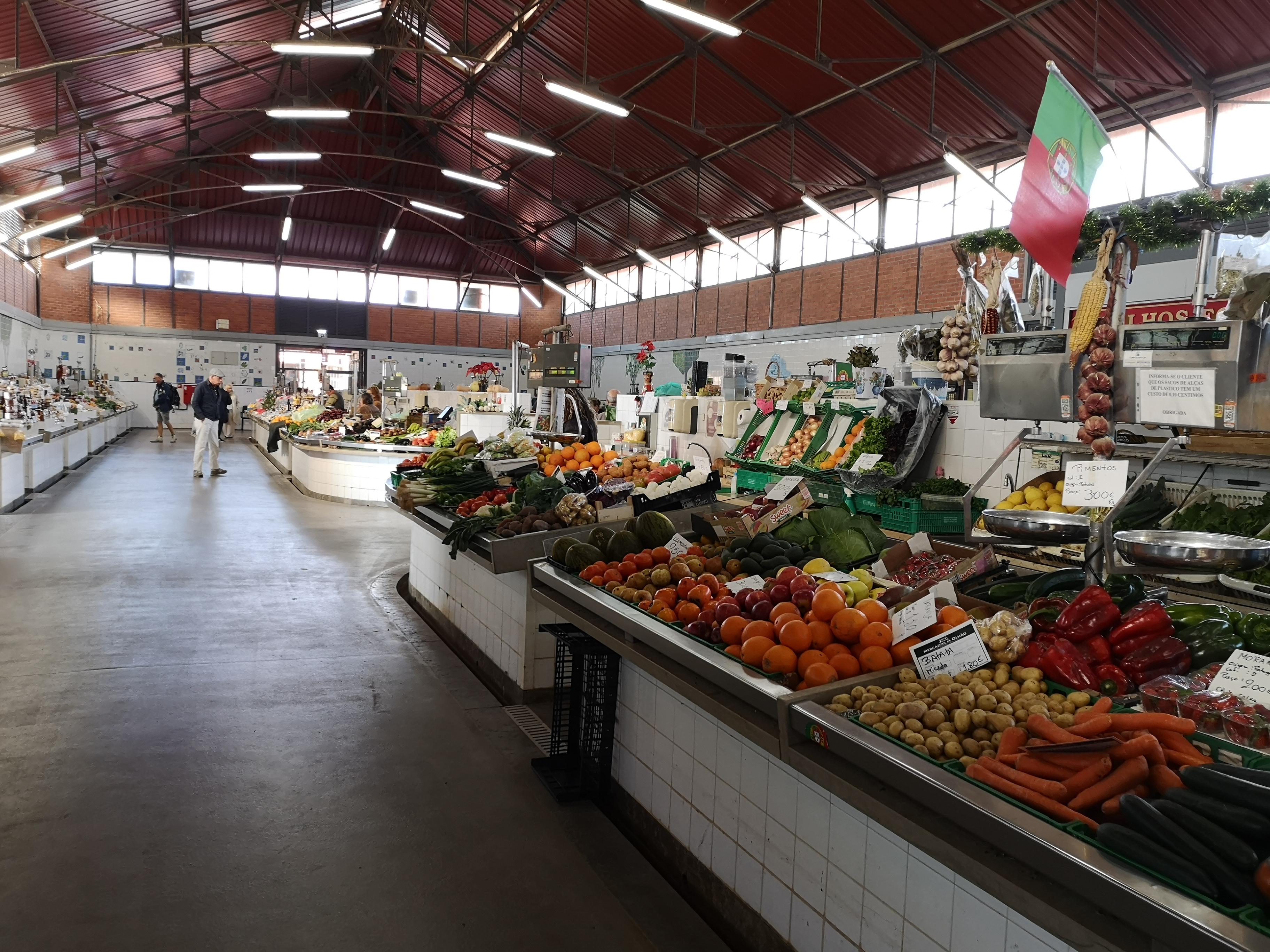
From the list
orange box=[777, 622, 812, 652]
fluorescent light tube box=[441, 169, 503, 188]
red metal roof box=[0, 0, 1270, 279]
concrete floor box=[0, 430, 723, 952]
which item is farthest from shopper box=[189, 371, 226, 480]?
orange box=[777, 622, 812, 652]

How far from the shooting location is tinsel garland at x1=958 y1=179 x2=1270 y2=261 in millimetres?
2516

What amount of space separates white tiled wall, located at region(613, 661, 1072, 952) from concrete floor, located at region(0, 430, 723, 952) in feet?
0.78

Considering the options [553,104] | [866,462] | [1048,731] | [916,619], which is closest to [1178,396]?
[916,619]

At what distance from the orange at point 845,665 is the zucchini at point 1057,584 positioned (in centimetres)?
73

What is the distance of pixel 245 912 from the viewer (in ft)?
8.20

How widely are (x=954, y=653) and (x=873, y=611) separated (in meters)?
0.33

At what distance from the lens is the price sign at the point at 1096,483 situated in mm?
2359

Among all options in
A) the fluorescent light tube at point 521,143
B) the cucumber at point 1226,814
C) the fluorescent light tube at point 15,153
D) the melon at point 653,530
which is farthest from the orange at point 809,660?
the fluorescent light tube at point 15,153

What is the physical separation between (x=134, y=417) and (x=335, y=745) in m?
25.4

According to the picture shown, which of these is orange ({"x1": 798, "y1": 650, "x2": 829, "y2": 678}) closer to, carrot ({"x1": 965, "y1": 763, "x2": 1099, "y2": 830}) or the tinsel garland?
carrot ({"x1": 965, "y1": 763, "x2": 1099, "y2": 830})

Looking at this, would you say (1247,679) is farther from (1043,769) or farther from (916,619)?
(916,619)

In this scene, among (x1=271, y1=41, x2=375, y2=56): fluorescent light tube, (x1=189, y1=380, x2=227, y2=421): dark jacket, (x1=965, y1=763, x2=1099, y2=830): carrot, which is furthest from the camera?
(x1=189, y1=380, x2=227, y2=421): dark jacket

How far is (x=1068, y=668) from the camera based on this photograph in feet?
6.78

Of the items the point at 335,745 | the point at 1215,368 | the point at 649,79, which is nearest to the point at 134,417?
the point at 649,79
